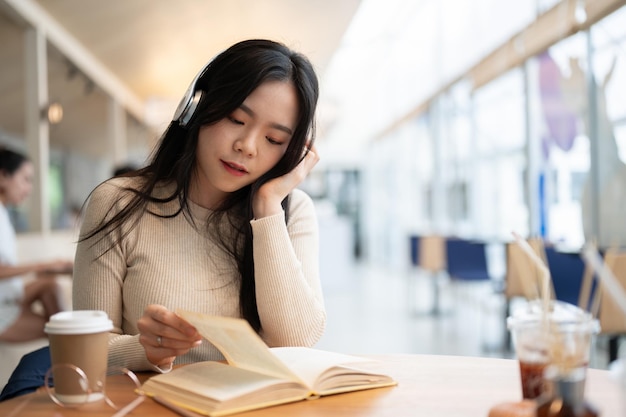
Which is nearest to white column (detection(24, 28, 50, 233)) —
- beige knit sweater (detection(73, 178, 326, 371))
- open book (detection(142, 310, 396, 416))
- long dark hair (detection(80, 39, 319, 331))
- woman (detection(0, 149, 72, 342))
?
woman (detection(0, 149, 72, 342))

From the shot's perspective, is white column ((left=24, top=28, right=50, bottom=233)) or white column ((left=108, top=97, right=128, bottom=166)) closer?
white column ((left=24, top=28, right=50, bottom=233))

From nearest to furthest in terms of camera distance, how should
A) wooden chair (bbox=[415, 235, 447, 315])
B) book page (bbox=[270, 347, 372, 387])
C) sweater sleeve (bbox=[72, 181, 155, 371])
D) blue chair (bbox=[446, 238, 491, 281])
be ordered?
book page (bbox=[270, 347, 372, 387])
sweater sleeve (bbox=[72, 181, 155, 371])
blue chair (bbox=[446, 238, 491, 281])
wooden chair (bbox=[415, 235, 447, 315])

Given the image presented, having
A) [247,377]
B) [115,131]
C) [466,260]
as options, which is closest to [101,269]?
[247,377]

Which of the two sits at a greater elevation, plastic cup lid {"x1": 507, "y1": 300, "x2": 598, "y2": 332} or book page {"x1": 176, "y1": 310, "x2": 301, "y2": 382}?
plastic cup lid {"x1": 507, "y1": 300, "x2": 598, "y2": 332}

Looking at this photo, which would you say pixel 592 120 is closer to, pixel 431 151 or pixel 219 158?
pixel 219 158

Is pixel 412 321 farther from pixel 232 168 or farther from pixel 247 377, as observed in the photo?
pixel 247 377

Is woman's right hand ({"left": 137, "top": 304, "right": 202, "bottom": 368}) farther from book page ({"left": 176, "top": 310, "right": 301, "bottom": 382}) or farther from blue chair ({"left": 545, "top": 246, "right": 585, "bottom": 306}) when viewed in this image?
blue chair ({"left": 545, "top": 246, "right": 585, "bottom": 306})

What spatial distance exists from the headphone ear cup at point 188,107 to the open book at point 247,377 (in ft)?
2.00

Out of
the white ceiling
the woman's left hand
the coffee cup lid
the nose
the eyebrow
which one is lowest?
the coffee cup lid

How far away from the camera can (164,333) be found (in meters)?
1.13

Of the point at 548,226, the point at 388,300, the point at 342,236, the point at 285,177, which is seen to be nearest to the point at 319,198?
the point at 342,236

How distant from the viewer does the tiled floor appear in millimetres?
5148

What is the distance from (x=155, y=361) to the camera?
3.97 feet

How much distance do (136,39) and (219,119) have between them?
612cm
